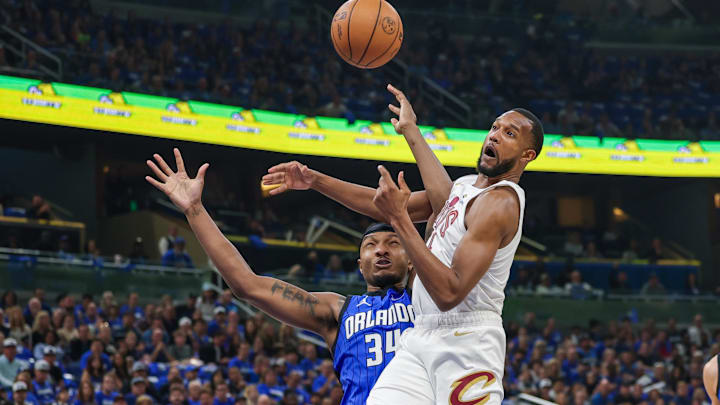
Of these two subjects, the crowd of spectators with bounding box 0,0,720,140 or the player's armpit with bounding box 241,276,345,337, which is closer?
the player's armpit with bounding box 241,276,345,337

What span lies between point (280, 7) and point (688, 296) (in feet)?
43.8

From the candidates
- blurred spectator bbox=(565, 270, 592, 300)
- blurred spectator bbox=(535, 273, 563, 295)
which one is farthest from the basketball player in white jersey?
blurred spectator bbox=(565, 270, 592, 300)

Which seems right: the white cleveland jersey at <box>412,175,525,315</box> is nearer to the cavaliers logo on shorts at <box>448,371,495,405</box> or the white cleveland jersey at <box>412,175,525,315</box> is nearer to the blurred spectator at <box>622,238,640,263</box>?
the cavaliers logo on shorts at <box>448,371,495,405</box>

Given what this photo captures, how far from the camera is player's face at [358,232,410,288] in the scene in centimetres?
513

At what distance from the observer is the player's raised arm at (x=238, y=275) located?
14.6ft

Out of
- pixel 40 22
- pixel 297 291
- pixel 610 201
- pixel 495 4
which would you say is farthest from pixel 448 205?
pixel 495 4

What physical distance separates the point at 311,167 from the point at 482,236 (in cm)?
2016

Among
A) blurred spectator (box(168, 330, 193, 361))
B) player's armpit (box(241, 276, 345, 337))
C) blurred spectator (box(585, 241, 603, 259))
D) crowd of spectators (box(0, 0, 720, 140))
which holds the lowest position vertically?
player's armpit (box(241, 276, 345, 337))

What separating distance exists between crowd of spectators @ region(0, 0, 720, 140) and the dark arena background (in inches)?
2.7

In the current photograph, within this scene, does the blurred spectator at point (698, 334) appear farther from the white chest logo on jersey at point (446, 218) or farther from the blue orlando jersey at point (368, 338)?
the white chest logo on jersey at point (446, 218)

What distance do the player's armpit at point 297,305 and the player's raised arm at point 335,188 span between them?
49 centimetres

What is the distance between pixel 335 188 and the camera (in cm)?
536

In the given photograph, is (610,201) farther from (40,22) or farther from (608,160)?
(40,22)

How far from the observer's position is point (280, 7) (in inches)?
1106
